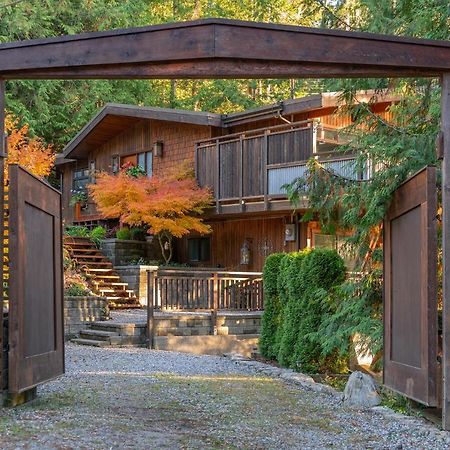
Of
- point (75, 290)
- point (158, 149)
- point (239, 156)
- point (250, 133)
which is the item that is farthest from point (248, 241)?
point (75, 290)

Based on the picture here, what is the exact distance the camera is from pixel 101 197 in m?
22.8

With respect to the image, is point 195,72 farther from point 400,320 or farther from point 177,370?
point 177,370

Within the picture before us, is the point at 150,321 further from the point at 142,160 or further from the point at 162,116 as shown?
the point at 142,160

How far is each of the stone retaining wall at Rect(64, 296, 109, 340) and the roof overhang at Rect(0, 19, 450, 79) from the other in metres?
10.9

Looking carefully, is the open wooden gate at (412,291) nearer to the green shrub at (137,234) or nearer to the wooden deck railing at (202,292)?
the wooden deck railing at (202,292)

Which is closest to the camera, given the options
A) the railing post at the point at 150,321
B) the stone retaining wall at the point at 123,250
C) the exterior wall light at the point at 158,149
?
the railing post at the point at 150,321

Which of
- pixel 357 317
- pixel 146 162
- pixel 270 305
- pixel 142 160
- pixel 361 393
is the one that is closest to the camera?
pixel 361 393

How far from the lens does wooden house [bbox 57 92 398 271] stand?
20.5m

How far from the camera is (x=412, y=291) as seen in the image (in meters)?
7.08

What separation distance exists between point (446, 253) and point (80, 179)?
2573cm

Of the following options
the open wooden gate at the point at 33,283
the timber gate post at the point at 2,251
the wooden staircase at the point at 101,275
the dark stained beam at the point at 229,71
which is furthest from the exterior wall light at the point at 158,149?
the dark stained beam at the point at 229,71

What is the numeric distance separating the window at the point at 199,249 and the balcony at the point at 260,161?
249cm

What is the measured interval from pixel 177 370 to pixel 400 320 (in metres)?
5.16

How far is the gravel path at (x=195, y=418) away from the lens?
5.83m
